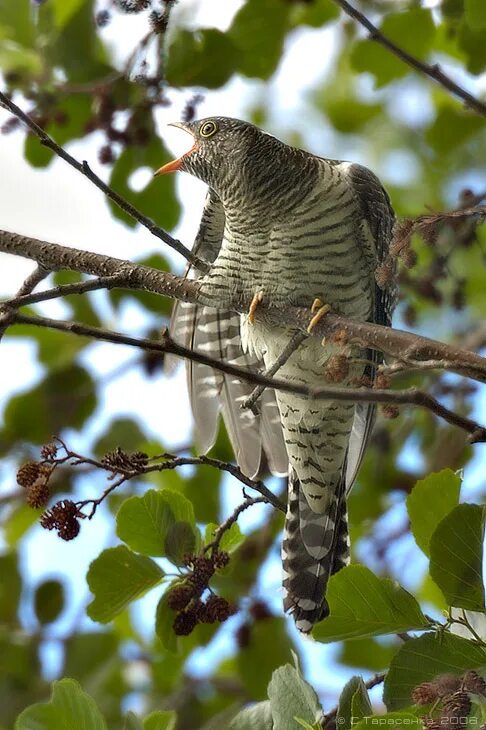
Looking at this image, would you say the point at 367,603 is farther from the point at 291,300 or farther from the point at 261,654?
the point at 261,654

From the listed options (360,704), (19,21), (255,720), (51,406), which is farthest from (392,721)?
(19,21)

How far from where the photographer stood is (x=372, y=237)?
2855mm

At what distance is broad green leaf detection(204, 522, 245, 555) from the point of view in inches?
82.6

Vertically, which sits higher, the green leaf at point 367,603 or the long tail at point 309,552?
the long tail at point 309,552

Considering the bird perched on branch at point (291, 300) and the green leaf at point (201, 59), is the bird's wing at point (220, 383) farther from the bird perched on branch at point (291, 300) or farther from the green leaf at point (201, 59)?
the green leaf at point (201, 59)

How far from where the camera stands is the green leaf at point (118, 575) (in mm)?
2043

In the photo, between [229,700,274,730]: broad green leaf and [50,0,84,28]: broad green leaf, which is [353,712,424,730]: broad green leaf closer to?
[229,700,274,730]: broad green leaf

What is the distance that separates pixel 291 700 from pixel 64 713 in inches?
14.7

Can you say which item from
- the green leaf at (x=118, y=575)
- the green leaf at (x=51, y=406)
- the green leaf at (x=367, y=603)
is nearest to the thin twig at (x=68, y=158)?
the green leaf at (x=118, y=575)

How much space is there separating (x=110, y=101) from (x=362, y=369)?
101cm

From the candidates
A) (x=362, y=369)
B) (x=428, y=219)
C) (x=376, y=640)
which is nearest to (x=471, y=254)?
(x=376, y=640)

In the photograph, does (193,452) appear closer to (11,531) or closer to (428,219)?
(11,531)

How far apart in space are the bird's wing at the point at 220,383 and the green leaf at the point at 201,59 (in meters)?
0.42

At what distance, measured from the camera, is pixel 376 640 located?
363 centimetres
